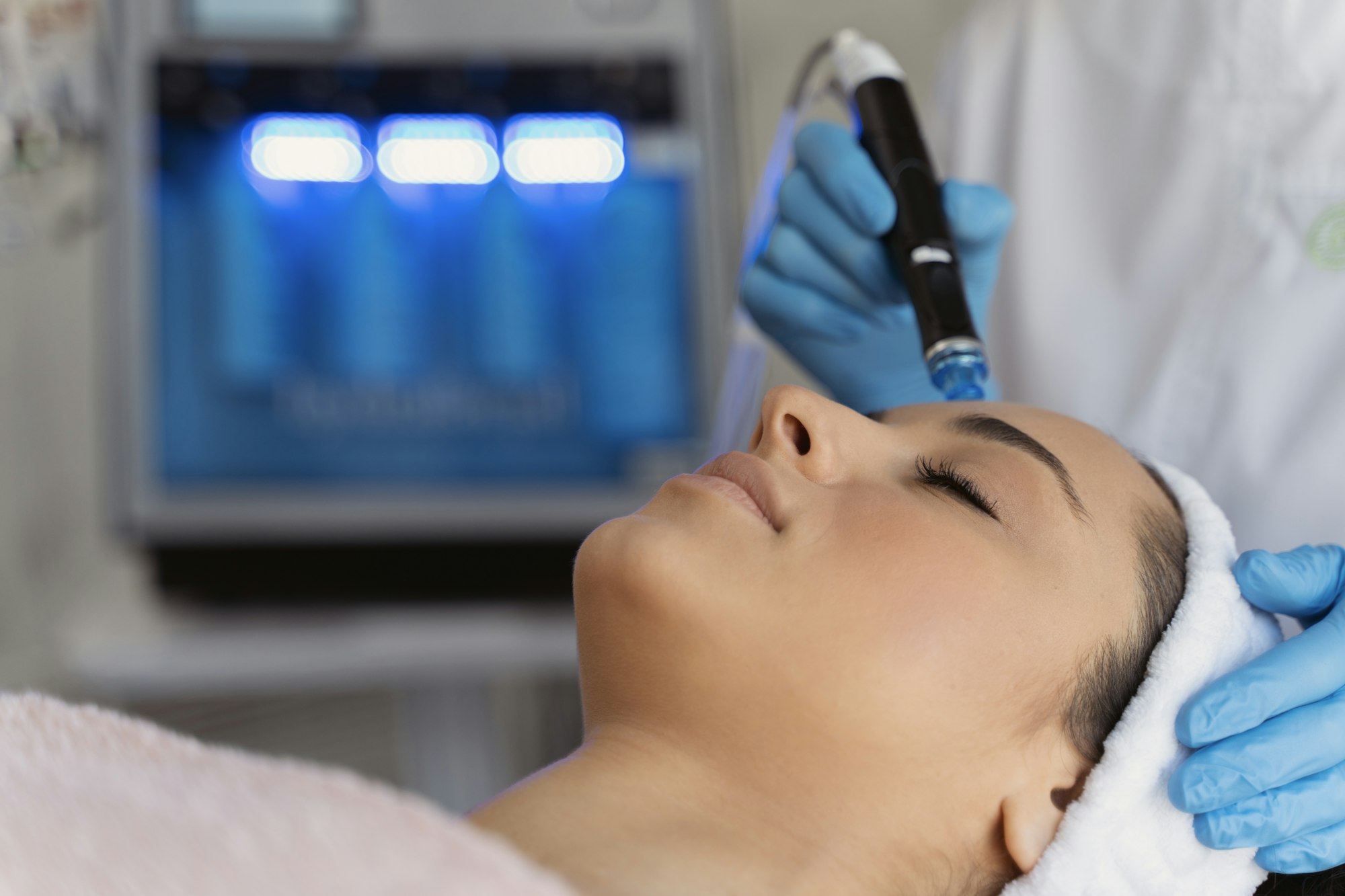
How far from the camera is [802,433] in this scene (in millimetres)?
861

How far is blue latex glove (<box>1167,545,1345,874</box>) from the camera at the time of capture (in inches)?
30.5

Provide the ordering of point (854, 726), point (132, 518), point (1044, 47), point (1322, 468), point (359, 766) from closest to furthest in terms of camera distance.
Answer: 1. point (854, 726)
2. point (1322, 468)
3. point (1044, 47)
4. point (132, 518)
5. point (359, 766)

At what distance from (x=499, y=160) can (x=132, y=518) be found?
806 millimetres

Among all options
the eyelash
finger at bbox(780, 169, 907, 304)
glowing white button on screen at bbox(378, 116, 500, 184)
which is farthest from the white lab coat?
glowing white button on screen at bbox(378, 116, 500, 184)

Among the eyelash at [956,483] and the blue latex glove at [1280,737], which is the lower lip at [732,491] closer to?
the eyelash at [956,483]

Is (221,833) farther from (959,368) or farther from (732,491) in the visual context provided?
(959,368)

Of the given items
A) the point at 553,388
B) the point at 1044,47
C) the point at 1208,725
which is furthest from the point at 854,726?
the point at 553,388

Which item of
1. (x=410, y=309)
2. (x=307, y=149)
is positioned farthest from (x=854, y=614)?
(x=307, y=149)

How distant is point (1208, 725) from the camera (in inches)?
30.3

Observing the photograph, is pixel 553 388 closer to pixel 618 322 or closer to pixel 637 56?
pixel 618 322

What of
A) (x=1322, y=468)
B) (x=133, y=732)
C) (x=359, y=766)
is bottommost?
(x=359, y=766)

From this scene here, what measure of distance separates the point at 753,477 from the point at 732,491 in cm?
2

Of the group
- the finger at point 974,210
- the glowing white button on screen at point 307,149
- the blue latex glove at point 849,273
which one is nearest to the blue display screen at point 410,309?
the glowing white button on screen at point 307,149

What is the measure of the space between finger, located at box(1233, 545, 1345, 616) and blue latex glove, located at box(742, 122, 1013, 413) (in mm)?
392
